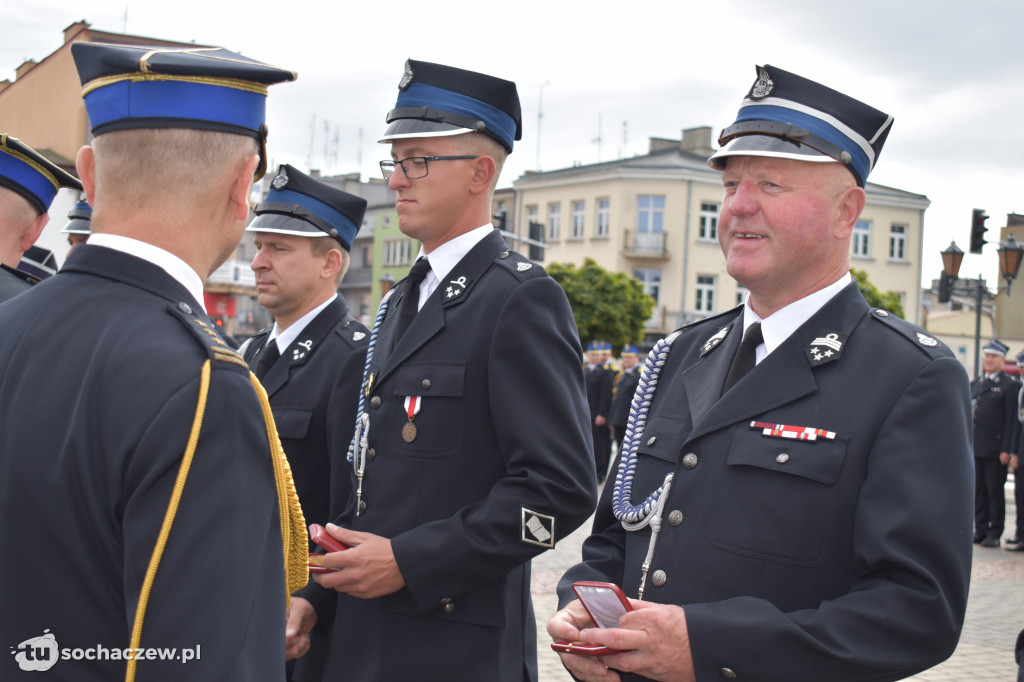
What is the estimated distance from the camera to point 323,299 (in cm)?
451

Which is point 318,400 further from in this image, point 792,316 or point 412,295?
point 792,316

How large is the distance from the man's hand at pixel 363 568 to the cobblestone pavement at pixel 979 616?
3.62 meters

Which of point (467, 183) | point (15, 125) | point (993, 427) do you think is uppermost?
point (15, 125)

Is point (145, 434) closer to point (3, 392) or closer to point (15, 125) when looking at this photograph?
point (3, 392)

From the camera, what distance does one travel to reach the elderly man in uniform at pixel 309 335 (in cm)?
383

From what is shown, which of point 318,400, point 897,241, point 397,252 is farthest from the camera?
point 397,252

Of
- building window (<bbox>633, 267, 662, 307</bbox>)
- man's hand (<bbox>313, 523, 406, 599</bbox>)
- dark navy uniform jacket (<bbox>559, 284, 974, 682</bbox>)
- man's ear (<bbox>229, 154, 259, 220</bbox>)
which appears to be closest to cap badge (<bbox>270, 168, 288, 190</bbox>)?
man's hand (<bbox>313, 523, 406, 599</bbox>)

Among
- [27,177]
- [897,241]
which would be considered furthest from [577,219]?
[27,177]

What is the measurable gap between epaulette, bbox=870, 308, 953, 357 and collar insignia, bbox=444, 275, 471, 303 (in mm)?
1314

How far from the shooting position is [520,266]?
3281mm

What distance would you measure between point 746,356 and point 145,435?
1645 millimetres

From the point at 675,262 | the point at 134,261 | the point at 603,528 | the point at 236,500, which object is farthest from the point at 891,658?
the point at 675,262

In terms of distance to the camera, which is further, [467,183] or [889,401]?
[467,183]

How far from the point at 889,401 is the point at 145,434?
1635mm
